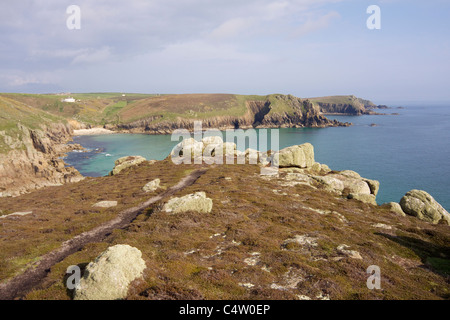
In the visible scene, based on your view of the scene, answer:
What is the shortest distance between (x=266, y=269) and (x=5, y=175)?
91.0m

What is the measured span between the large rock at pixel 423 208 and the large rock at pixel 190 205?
37094 millimetres

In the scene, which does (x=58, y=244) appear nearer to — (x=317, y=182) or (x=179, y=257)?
(x=179, y=257)

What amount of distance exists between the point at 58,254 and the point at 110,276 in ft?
35.8

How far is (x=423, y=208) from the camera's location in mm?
43188

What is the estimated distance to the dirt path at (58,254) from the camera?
51.7ft

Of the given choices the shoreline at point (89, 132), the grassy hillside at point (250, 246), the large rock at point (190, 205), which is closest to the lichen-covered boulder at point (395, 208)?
the grassy hillside at point (250, 246)

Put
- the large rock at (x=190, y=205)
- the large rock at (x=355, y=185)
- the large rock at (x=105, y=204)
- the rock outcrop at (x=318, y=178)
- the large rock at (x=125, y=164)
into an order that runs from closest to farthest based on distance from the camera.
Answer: the large rock at (x=190, y=205) < the large rock at (x=105, y=204) < the rock outcrop at (x=318, y=178) < the large rock at (x=355, y=185) < the large rock at (x=125, y=164)

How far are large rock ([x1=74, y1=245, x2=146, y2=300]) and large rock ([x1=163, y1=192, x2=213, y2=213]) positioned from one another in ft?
49.0

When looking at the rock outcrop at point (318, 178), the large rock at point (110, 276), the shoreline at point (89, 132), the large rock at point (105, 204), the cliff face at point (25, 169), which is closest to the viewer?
the large rock at point (110, 276)

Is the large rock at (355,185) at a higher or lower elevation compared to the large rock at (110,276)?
lower

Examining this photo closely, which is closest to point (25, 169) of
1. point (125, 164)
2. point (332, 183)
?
point (125, 164)

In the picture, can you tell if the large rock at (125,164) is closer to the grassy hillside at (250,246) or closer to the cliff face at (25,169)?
the cliff face at (25,169)

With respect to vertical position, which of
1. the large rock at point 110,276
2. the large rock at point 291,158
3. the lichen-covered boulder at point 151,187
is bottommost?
the lichen-covered boulder at point 151,187

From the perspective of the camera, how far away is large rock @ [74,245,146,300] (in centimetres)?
1342
